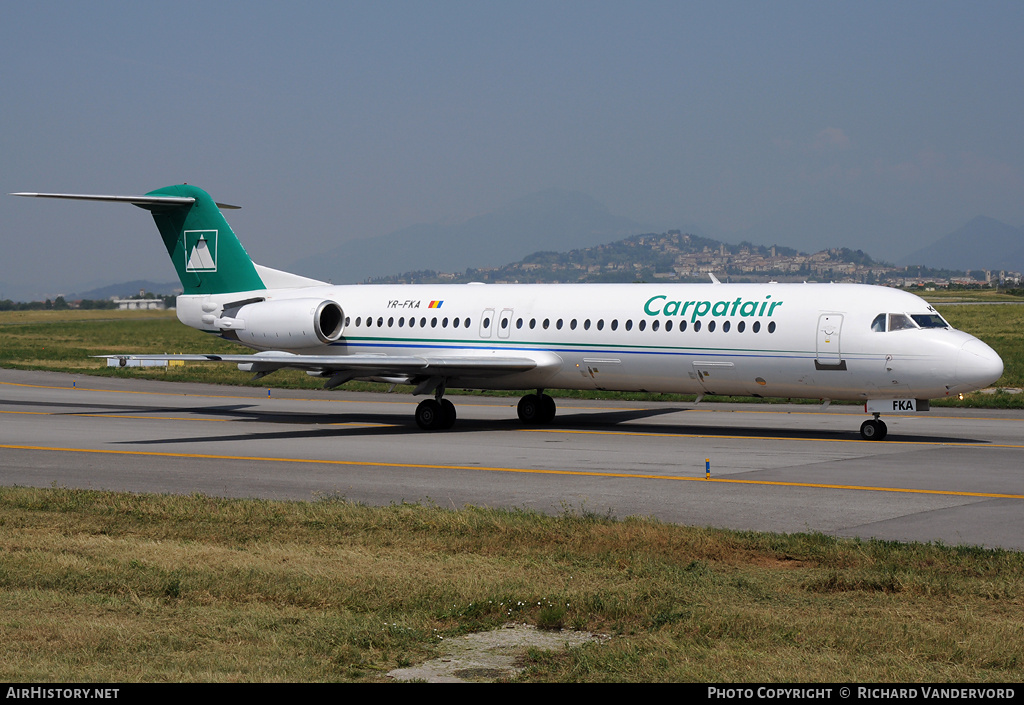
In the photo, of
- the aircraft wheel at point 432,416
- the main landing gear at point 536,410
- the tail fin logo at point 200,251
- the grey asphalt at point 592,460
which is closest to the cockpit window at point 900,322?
the grey asphalt at point 592,460

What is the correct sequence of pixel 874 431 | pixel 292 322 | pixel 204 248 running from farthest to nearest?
1. pixel 204 248
2. pixel 292 322
3. pixel 874 431

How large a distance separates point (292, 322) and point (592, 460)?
446 inches

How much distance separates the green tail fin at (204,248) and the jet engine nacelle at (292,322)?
1605 millimetres

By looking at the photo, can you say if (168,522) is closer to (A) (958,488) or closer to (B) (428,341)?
(A) (958,488)

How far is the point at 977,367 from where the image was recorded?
20844mm

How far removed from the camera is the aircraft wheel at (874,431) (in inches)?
881

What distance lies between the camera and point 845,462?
62.6 feet

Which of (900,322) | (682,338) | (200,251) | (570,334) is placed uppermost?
(200,251)

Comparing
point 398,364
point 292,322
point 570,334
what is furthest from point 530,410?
point 292,322

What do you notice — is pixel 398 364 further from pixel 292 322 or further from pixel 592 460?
pixel 592 460

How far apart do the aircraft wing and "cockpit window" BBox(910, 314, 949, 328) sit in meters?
7.70

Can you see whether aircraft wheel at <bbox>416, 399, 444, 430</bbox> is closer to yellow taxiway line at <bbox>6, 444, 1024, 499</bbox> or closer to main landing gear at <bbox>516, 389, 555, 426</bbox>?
main landing gear at <bbox>516, 389, 555, 426</bbox>
